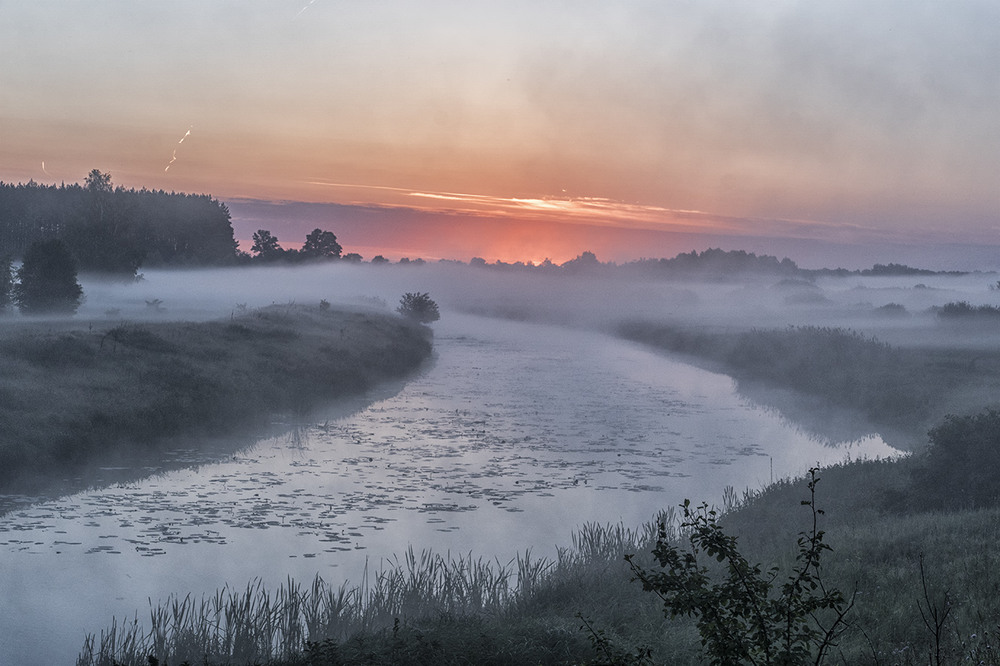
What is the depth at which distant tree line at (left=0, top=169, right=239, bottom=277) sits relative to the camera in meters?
64.8

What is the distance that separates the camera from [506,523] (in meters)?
18.3

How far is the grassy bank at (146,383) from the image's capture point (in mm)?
22172

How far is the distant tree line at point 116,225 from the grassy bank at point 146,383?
66.6 feet

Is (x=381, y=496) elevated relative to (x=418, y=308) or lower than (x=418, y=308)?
lower

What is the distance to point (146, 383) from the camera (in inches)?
1075

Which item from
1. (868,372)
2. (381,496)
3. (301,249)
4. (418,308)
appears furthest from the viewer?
(301,249)

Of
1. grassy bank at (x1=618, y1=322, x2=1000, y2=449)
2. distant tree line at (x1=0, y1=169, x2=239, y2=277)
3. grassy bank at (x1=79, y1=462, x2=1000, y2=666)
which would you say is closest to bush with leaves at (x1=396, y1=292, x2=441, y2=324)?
distant tree line at (x1=0, y1=169, x2=239, y2=277)

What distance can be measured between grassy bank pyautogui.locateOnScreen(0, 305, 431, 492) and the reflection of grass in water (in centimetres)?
1063

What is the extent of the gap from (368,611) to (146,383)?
17982 mm

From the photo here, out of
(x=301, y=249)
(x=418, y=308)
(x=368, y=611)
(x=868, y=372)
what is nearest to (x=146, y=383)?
(x=368, y=611)

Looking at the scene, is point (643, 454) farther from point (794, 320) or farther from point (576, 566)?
point (794, 320)

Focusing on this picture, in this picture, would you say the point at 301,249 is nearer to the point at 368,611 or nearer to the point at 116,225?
the point at 116,225

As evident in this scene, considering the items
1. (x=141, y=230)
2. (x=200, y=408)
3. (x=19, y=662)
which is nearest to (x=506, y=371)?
(x=200, y=408)

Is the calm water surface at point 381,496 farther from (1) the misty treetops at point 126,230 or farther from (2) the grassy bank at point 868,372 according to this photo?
(1) the misty treetops at point 126,230
